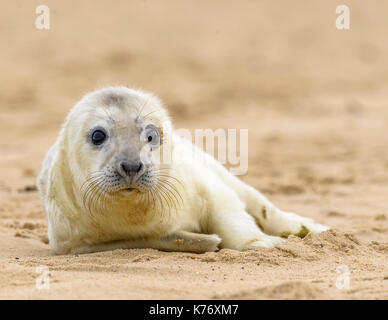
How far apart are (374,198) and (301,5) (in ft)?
56.3

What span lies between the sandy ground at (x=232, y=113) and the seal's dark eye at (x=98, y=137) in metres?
0.79

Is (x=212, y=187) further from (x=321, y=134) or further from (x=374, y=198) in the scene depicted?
(x=321, y=134)

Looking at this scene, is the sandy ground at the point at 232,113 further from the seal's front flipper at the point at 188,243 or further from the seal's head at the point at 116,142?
the seal's head at the point at 116,142

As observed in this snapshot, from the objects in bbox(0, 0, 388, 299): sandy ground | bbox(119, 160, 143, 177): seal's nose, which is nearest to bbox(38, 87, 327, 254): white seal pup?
bbox(119, 160, 143, 177): seal's nose

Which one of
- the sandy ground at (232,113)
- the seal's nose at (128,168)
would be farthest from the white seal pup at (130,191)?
the sandy ground at (232,113)

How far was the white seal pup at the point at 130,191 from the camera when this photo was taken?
5.00 meters

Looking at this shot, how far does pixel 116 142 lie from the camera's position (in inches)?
198

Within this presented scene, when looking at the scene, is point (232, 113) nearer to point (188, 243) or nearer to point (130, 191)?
point (188, 243)

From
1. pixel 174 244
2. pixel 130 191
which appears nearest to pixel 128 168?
pixel 130 191

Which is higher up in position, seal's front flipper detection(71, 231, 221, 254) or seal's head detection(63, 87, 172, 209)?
seal's head detection(63, 87, 172, 209)

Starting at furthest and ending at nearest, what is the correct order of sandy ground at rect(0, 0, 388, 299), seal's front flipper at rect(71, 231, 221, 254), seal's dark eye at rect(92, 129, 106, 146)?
seal's front flipper at rect(71, 231, 221, 254) → seal's dark eye at rect(92, 129, 106, 146) → sandy ground at rect(0, 0, 388, 299)

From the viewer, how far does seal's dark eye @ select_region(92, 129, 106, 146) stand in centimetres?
513

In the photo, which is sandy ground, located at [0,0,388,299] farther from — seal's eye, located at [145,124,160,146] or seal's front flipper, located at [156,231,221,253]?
seal's eye, located at [145,124,160,146]

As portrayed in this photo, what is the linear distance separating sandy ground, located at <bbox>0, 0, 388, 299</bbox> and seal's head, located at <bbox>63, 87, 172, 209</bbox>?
0.54 metres
